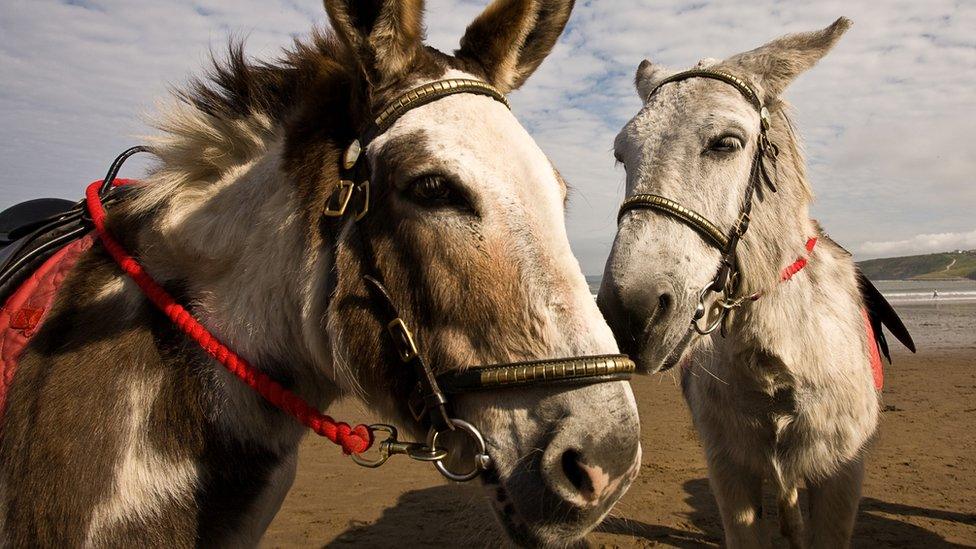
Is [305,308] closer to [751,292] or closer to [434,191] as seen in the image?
[434,191]

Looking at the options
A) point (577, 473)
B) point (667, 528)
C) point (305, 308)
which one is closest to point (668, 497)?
point (667, 528)

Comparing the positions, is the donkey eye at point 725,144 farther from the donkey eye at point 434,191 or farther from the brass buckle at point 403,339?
the brass buckle at point 403,339

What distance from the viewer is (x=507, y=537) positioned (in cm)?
147

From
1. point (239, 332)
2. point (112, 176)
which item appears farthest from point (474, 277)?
point (112, 176)

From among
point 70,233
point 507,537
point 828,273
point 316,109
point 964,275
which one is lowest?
point 964,275

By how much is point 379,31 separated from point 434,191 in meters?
0.53

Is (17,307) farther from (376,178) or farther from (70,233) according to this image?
(376,178)

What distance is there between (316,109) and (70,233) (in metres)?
1.20

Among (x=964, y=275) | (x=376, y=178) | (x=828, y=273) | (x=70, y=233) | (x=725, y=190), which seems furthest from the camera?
(x=964, y=275)

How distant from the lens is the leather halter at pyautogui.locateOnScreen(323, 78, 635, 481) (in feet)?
4.44

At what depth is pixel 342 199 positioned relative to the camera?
1544 mm

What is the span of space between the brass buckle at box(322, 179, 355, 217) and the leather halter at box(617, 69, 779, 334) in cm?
176

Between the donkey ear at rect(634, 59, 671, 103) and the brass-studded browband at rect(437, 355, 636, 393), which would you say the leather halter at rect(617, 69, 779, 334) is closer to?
the donkey ear at rect(634, 59, 671, 103)

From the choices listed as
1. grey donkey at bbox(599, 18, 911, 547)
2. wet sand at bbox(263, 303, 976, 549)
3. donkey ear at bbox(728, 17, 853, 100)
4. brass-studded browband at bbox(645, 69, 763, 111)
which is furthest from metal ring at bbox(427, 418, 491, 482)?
donkey ear at bbox(728, 17, 853, 100)
